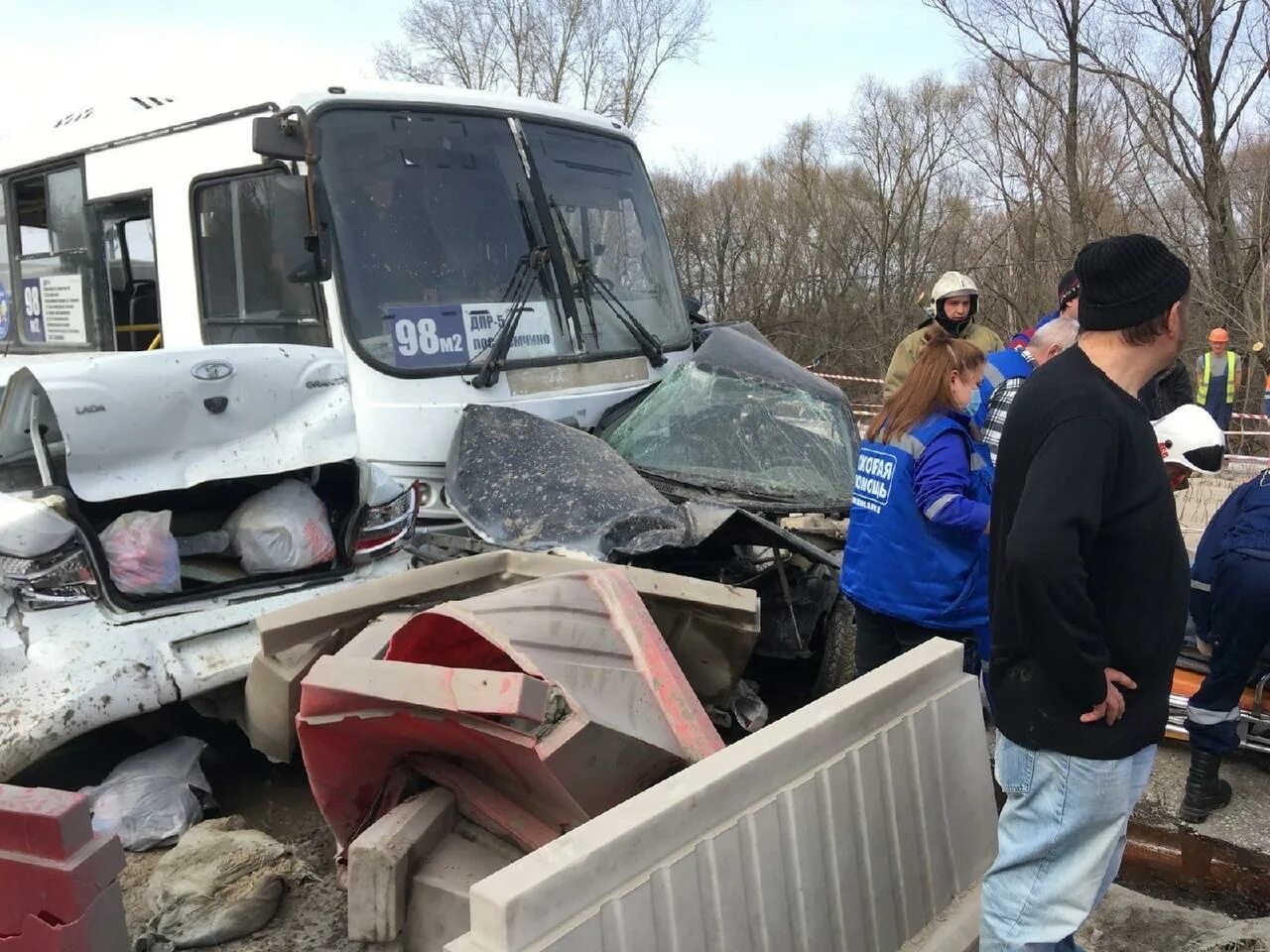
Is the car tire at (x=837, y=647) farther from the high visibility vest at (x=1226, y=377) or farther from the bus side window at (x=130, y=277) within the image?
the high visibility vest at (x=1226, y=377)

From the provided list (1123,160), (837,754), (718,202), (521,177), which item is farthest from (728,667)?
(718,202)

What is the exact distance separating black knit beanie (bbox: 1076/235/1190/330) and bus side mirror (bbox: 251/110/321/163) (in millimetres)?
2977

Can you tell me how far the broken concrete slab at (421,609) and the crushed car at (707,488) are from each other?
19 cm

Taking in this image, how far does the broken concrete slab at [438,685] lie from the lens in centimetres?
187

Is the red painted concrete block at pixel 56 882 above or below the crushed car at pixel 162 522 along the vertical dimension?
below

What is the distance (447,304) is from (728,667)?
2138 mm

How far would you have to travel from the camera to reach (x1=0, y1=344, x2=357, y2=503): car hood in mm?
3025

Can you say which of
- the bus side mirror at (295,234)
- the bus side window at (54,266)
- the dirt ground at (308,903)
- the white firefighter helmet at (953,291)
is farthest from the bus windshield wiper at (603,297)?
the bus side window at (54,266)

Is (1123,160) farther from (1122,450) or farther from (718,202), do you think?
(1122,450)

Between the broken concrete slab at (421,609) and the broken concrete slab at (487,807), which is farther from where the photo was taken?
the broken concrete slab at (421,609)

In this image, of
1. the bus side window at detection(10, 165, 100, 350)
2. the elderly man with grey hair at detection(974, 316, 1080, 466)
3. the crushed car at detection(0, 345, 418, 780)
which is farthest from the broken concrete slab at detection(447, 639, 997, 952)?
the bus side window at detection(10, 165, 100, 350)

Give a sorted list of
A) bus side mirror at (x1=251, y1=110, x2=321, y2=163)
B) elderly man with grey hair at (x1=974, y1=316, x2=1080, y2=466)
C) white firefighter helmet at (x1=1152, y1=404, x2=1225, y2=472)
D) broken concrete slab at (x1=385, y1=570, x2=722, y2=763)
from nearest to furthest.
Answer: broken concrete slab at (x1=385, y1=570, x2=722, y2=763) → white firefighter helmet at (x1=1152, y1=404, x2=1225, y2=472) → bus side mirror at (x1=251, y1=110, x2=321, y2=163) → elderly man with grey hair at (x1=974, y1=316, x2=1080, y2=466)

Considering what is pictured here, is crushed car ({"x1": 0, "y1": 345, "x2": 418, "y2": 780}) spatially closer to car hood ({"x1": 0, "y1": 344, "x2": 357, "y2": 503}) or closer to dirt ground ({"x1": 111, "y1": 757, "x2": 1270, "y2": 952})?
car hood ({"x1": 0, "y1": 344, "x2": 357, "y2": 503})

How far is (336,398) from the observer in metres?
3.52
